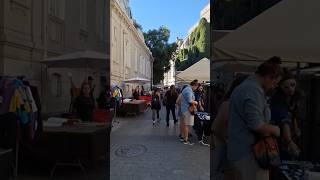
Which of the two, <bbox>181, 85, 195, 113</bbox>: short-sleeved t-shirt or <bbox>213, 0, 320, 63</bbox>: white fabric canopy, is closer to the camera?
<bbox>213, 0, 320, 63</bbox>: white fabric canopy

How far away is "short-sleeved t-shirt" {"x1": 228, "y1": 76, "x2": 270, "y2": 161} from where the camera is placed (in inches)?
138

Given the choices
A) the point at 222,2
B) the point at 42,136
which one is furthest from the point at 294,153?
the point at 222,2

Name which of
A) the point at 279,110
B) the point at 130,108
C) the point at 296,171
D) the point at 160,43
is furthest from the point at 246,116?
the point at 130,108

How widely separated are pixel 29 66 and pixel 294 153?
4189 millimetres

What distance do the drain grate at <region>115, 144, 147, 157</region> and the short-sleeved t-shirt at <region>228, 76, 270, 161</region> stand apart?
6.13m

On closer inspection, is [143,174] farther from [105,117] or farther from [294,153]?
[294,153]

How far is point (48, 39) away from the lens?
23.7ft

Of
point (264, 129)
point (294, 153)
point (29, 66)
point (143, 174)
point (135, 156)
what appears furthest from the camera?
point (135, 156)

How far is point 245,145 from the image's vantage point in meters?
3.60

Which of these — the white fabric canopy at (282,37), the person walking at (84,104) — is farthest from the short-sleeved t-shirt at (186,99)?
the white fabric canopy at (282,37)

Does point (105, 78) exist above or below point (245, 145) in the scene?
above

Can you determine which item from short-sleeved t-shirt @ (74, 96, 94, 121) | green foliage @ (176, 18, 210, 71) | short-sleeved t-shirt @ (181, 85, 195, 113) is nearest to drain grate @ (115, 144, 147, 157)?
short-sleeved t-shirt @ (181, 85, 195, 113)

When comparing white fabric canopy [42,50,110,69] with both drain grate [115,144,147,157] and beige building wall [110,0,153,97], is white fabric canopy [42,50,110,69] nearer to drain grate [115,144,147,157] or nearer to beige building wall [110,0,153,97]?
drain grate [115,144,147,157]

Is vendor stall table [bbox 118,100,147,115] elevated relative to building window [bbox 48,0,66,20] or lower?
lower
